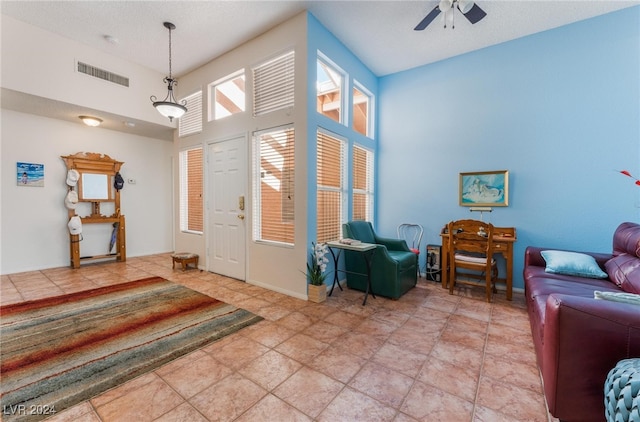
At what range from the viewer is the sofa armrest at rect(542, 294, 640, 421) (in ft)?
4.14

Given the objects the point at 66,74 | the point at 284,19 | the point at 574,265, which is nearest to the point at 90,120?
the point at 66,74

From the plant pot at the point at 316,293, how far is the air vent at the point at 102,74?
4.59 meters

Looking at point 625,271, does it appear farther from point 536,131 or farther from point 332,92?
point 332,92

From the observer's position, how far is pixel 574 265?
8.61 feet

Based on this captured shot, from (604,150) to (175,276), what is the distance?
6.18 meters

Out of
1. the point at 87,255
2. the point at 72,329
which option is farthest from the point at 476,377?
the point at 87,255

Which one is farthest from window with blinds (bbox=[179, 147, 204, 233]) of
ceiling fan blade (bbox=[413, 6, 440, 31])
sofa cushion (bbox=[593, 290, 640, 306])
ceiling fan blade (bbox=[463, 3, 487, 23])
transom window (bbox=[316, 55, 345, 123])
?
sofa cushion (bbox=[593, 290, 640, 306])

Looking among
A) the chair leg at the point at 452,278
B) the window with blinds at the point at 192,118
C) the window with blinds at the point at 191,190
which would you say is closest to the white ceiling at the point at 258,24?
the window with blinds at the point at 192,118

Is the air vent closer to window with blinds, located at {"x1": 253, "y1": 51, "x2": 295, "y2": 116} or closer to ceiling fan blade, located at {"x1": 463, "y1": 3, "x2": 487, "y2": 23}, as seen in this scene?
window with blinds, located at {"x1": 253, "y1": 51, "x2": 295, "y2": 116}

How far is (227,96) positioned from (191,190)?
1821 millimetres

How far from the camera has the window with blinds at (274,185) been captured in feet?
11.4

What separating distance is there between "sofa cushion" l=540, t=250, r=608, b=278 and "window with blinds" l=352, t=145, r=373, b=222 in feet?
8.31

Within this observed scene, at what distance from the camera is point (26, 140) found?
4.39m

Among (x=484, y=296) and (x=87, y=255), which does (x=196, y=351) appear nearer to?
(x=484, y=296)
